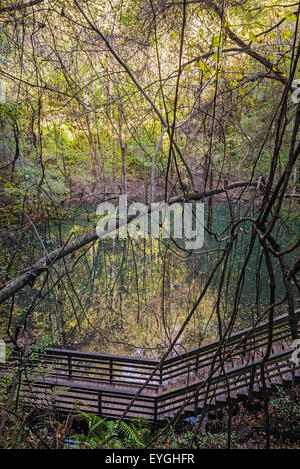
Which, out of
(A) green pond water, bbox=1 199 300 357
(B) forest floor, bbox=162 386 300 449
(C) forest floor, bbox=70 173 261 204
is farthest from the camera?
(A) green pond water, bbox=1 199 300 357

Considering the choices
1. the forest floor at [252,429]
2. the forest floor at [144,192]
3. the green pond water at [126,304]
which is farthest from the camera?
the green pond water at [126,304]

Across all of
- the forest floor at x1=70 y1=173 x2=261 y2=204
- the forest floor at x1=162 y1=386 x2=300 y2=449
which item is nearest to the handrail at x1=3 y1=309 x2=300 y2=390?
the forest floor at x1=162 y1=386 x2=300 y2=449

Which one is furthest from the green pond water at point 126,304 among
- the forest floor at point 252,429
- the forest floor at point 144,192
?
the forest floor at point 252,429

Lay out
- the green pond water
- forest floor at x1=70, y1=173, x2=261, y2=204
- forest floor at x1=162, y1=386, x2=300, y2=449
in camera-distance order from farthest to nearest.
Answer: the green pond water < forest floor at x1=162, y1=386, x2=300, y2=449 < forest floor at x1=70, y1=173, x2=261, y2=204

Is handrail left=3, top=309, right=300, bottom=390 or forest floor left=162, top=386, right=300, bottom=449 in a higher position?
handrail left=3, top=309, right=300, bottom=390

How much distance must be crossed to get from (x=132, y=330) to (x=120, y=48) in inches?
251

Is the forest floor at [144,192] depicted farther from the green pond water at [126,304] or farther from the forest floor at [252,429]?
the forest floor at [252,429]

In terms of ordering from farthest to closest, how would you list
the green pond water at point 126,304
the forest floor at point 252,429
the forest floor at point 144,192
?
1. the green pond water at point 126,304
2. the forest floor at point 252,429
3. the forest floor at point 144,192

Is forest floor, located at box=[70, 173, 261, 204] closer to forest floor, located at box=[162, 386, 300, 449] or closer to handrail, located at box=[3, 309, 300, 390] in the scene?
handrail, located at box=[3, 309, 300, 390]

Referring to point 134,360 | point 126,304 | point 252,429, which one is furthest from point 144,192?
point 252,429

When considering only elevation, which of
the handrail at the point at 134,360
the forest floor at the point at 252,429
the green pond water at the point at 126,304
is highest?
the green pond water at the point at 126,304
